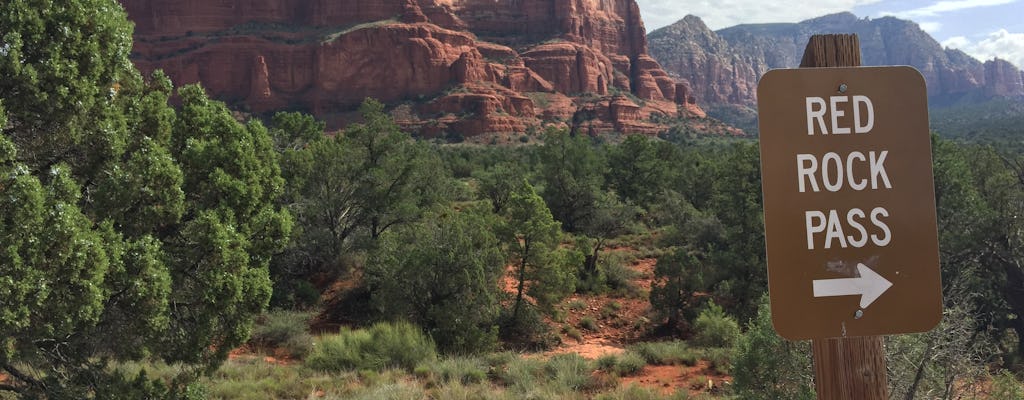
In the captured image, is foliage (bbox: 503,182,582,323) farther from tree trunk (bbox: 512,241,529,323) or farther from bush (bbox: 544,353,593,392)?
bush (bbox: 544,353,593,392)

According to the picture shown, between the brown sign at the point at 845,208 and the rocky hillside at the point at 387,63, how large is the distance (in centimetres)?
7321

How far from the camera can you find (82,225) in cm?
469

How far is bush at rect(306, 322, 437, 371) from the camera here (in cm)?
909

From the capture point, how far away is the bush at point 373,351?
29.8 feet

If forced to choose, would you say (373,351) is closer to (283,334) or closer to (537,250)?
(283,334)

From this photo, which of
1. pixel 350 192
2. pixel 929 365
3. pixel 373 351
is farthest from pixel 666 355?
pixel 350 192

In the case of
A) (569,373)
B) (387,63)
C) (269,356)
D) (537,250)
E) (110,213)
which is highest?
(387,63)

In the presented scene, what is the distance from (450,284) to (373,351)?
2752mm

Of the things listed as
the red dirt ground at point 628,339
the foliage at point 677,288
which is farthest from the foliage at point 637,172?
the foliage at point 677,288

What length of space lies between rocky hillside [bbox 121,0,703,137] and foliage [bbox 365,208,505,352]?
204 ft

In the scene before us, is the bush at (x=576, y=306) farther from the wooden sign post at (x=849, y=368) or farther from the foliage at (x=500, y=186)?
the wooden sign post at (x=849, y=368)

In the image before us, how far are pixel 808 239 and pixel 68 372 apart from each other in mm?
6620

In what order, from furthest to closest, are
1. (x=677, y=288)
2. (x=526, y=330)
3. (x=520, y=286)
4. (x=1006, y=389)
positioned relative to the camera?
(x=677, y=288), (x=520, y=286), (x=526, y=330), (x=1006, y=389)

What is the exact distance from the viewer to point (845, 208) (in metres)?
1.63
